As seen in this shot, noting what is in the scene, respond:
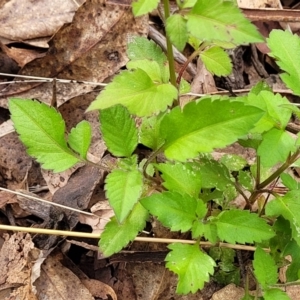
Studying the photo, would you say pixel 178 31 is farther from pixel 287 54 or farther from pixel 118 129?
pixel 287 54

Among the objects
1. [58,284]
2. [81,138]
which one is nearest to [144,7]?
[81,138]

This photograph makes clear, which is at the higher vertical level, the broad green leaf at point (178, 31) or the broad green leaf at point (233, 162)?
the broad green leaf at point (178, 31)

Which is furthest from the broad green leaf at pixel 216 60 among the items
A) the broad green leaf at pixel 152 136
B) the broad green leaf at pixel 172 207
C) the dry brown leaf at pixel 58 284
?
the dry brown leaf at pixel 58 284

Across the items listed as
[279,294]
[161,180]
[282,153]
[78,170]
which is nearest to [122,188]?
[161,180]

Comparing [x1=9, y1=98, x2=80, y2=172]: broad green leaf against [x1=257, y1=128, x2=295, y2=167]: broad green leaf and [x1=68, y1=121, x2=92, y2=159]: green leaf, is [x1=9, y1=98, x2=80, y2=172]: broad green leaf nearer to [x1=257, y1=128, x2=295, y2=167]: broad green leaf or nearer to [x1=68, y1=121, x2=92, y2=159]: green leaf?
[x1=68, y1=121, x2=92, y2=159]: green leaf

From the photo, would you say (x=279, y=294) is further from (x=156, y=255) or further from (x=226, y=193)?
(x=156, y=255)

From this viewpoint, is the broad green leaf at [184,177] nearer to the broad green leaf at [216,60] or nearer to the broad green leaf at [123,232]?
the broad green leaf at [123,232]
